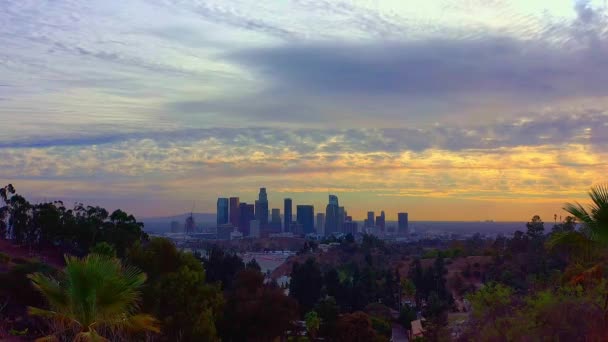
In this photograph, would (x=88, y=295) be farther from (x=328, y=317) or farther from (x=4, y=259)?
(x=4, y=259)

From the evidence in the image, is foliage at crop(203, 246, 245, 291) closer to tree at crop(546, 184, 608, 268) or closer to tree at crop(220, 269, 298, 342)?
tree at crop(220, 269, 298, 342)

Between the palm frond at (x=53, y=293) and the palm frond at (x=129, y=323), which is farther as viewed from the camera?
the palm frond at (x=129, y=323)

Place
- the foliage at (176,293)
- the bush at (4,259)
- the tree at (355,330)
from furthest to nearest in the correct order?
1. the bush at (4,259)
2. the tree at (355,330)
3. the foliage at (176,293)

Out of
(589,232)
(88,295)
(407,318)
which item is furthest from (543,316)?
(407,318)

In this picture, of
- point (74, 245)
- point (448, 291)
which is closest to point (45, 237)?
point (74, 245)

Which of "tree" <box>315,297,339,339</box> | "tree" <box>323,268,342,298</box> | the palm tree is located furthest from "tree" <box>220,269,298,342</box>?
the palm tree

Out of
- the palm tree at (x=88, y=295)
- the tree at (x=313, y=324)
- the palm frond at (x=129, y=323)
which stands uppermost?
the palm tree at (x=88, y=295)

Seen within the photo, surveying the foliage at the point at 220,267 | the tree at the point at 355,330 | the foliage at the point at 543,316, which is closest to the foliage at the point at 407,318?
the foliage at the point at 220,267

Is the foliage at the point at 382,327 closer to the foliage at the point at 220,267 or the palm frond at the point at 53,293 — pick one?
the foliage at the point at 220,267
